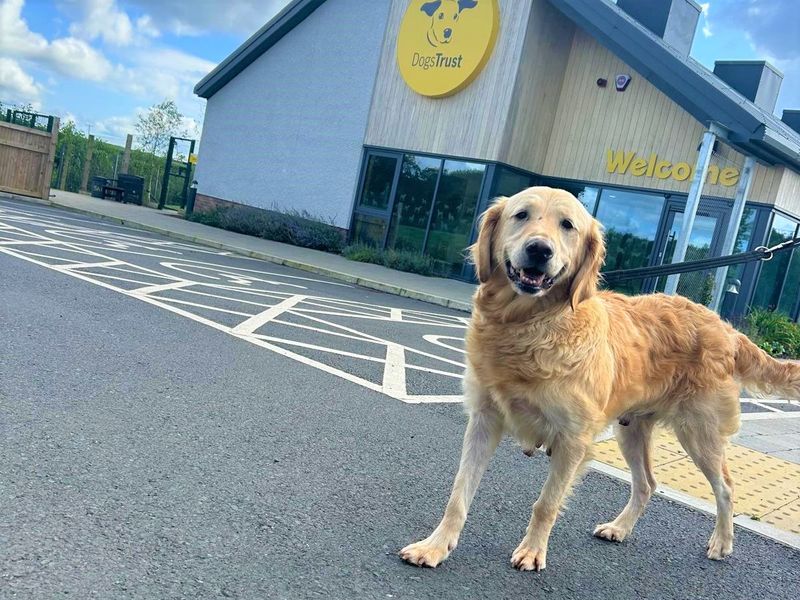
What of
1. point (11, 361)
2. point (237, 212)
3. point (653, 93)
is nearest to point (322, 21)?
point (237, 212)

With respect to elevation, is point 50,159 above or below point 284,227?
above

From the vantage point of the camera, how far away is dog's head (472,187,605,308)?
117 inches

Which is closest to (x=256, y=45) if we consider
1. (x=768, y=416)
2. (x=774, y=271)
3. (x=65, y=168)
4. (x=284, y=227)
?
(x=284, y=227)

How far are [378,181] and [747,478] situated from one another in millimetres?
15556

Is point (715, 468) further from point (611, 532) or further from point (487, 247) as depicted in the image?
point (487, 247)

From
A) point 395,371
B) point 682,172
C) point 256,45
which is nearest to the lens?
point 395,371

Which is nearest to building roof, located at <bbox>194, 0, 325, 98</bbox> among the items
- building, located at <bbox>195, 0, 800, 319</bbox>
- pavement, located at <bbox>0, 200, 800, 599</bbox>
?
building, located at <bbox>195, 0, 800, 319</bbox>

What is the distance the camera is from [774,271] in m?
16.0

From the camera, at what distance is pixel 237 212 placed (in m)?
21.3

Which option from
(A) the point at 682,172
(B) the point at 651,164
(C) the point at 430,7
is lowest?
(A) the point at 682,172

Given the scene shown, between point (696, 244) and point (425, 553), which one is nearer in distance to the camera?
point (425, 553)

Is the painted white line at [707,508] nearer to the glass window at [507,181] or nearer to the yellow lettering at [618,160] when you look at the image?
the glass window at [507,181]

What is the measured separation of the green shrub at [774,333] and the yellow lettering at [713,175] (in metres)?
3.07

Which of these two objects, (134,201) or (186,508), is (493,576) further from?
(134,201)
